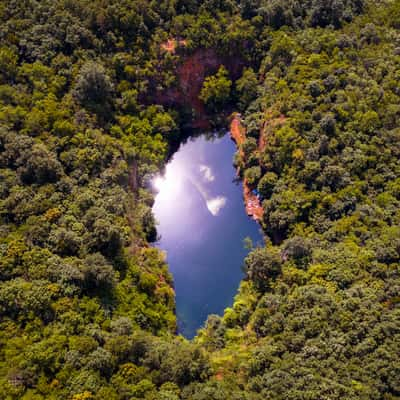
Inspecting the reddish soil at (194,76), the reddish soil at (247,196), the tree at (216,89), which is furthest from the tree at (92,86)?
the reddish soil at (247,196)

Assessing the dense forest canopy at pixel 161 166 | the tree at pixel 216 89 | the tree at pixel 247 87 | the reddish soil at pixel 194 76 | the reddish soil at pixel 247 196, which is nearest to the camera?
the dense forest canopy at pixel 161 166

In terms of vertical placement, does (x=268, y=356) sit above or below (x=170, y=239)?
below

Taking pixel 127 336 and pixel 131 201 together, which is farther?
pixel 131 201

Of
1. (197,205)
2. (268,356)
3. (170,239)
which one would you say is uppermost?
(197,205)

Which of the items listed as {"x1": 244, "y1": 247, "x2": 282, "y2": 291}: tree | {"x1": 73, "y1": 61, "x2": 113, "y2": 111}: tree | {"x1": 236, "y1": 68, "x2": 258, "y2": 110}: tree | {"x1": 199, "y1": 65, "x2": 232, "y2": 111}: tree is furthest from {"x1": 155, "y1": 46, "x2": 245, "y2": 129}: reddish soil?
{"x1": 244, "y1": 247, "x2": 282, "y2": 291}: tree

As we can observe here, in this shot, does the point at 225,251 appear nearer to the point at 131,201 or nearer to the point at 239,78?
the point at 131,201

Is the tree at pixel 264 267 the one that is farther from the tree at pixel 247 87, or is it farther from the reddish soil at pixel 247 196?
the tree at pixel 247 87

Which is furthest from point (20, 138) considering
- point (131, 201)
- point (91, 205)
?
point (131, 201)
